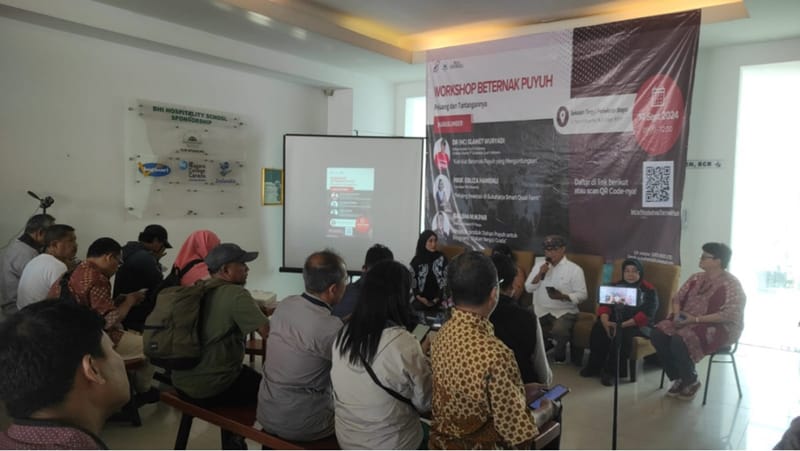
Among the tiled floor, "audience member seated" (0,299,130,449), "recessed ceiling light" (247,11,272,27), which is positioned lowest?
the tiled floor

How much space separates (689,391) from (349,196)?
355 centimetres

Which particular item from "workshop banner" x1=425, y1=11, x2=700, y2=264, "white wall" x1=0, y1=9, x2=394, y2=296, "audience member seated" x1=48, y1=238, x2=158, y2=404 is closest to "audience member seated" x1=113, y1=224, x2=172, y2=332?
"audience member seated" x1=48, y1=238, x2=158, y2=404

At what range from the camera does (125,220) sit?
4.45 m

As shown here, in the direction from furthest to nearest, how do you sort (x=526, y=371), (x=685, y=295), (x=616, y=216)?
(x=616, y=216)
(x=685, y=295)
(x=526, y=371)

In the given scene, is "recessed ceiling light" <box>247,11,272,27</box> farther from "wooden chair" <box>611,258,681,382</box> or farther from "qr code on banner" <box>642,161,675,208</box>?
"wooden chair" <box>611,258,681,382</box>

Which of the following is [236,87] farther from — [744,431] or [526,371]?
[744,431]

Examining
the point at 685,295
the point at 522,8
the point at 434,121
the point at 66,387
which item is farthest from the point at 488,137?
the point at 66,387

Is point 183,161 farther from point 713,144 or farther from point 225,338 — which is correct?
point 713,144

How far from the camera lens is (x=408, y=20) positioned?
4.95 m

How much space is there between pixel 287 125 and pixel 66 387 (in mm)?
5072

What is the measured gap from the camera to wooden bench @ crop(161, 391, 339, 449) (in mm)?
2102

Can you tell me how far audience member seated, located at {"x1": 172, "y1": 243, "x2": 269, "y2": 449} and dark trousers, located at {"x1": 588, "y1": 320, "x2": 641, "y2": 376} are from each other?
2.78m

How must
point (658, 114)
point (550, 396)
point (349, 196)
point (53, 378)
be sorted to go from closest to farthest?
1. point (53, 378)
2. point (550, 396)
3. point (658, 114)
4. point (349, 196)

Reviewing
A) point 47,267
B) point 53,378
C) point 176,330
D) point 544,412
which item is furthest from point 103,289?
point 544,412
